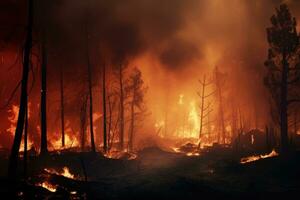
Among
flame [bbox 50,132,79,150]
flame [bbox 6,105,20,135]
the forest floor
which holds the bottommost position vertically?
the forest floor

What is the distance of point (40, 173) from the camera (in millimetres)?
25703

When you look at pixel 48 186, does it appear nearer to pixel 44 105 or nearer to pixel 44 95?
pixel 44 105

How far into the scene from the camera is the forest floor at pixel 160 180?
23.0 metres

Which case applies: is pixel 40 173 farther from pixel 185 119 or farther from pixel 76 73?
pixel 185 119

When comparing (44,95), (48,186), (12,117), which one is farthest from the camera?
(12,117)

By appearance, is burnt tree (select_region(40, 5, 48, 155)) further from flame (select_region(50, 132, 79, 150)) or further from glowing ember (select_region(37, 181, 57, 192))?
flame (select_region(50, 132, 79, 150))

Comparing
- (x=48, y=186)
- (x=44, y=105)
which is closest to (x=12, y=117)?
(x=44, y=105)

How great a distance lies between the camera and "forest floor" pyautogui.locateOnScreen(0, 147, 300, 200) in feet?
75.4

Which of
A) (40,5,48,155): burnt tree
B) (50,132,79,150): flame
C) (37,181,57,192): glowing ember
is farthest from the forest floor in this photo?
(50,132,79,150): flame

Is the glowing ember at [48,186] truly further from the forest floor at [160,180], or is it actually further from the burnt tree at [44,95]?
the burnt tree at [44,95]

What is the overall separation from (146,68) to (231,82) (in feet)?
57.2

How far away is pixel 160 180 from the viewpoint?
29.8m

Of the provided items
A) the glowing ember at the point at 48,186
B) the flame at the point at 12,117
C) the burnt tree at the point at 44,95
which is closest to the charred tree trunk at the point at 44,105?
the burnt tree at the point at 44,95

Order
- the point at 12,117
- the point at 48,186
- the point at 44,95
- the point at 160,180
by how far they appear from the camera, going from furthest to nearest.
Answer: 1. the point at 12,117
2. the point at 44,95
3. the point at 160,180
4. the point at 48,186
